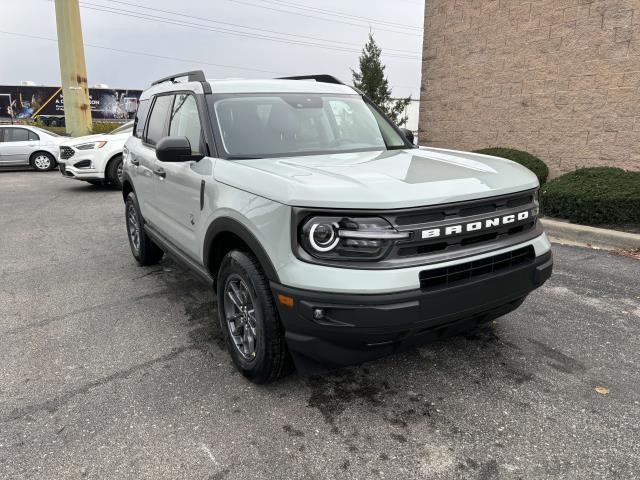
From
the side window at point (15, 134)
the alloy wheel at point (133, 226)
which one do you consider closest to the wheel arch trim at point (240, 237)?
the alloy wheel at point (133, 226)

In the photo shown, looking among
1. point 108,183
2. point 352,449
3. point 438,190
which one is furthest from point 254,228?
point 108,183

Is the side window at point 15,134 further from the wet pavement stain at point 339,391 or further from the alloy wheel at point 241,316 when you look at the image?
the wet pavement stain at point 339,391

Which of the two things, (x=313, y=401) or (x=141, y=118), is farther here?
(x=141, y=118)

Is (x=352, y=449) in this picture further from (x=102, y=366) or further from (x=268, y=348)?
(x=102, y=366)

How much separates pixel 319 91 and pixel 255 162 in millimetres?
1351

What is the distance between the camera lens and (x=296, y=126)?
148 inches

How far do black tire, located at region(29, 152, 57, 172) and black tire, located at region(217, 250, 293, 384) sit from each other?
15.8 meters

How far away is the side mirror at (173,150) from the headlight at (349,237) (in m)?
1.35

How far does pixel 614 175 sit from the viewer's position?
7211mm

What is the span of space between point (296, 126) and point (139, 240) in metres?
2.65

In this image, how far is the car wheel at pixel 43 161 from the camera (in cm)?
1611

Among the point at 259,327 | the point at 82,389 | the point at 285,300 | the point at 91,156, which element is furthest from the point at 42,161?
the point at 285,300

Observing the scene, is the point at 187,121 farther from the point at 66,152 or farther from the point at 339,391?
the point at 66,152

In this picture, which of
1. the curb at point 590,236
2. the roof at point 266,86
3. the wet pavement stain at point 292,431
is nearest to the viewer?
the wet pavement stain at point 292,431
